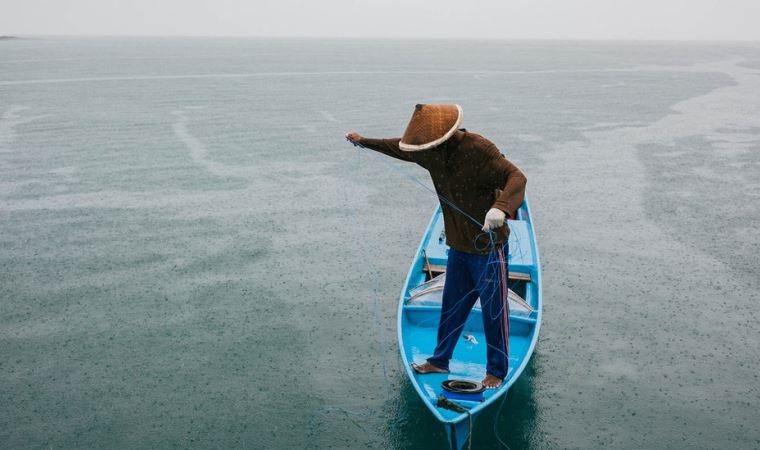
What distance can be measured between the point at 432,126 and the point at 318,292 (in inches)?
192

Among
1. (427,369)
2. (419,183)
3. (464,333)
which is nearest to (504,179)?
(427,369)

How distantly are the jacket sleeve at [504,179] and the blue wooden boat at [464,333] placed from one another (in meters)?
1.75

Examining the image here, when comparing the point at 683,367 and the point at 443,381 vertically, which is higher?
the point at 443,381

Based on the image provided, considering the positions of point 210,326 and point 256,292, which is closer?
point 210,326

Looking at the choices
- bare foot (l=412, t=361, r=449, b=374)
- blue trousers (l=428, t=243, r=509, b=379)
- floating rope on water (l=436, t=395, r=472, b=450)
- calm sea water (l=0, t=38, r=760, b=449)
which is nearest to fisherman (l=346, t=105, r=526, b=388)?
blue trousers (l=428, t=243, r=509, b=379)

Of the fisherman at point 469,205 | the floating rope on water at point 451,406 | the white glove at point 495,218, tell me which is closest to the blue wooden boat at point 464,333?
the floating rope on water at point 451,406

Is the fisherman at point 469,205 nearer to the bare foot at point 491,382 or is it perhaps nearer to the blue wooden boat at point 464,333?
Answer: the bare foot at point 491,382

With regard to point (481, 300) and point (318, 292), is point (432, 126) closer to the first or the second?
point (481, 300)

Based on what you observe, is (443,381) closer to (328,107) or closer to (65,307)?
(65,307)

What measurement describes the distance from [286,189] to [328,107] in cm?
1532

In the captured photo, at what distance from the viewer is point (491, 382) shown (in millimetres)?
5770

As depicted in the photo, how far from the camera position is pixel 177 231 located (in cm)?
1181

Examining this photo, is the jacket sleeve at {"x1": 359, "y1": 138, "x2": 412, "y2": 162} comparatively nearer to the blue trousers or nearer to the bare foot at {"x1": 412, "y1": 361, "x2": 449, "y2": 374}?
the blue trousers

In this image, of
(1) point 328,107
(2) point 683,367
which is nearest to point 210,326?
(2) point 683,367
